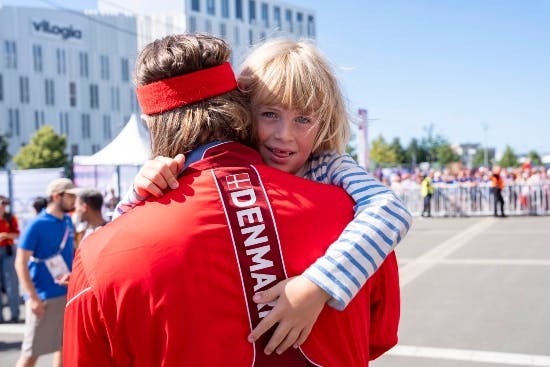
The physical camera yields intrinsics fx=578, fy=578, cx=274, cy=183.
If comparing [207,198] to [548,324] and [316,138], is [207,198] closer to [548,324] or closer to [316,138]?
[316,138]

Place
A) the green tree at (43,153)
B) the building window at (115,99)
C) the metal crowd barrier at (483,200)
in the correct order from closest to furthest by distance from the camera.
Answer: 1. the metal crowd barrier at (483,200)
2. the green tree at (43,153)
3. the building window at (115,99)

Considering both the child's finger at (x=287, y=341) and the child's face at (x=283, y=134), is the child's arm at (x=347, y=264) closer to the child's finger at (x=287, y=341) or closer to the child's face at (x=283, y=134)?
the child's finger at (x=287, y=341)

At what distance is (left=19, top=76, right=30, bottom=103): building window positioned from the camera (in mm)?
52750

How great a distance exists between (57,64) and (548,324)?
55876mm

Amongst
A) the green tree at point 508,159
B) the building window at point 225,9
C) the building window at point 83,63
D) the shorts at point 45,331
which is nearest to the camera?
the shorts at point 45,331

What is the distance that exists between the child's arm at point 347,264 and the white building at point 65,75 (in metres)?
52.7

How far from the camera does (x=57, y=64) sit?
180 ft

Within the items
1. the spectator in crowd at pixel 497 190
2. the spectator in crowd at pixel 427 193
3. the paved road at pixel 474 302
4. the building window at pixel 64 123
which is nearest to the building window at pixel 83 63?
the building window at pixel 64 123

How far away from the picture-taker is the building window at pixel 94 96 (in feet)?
192

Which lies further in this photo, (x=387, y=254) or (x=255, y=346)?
(x=387, y=254)

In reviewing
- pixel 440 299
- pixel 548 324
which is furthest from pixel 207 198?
pixel 440 299

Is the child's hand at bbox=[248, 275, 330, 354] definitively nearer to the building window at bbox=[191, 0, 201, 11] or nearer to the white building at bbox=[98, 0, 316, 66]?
the white building at bbox=[98, 0, 316, 66]

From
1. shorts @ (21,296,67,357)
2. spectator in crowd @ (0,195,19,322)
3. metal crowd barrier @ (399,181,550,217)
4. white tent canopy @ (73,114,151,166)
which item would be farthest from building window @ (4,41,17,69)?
shorts @ (21,296,67,357)

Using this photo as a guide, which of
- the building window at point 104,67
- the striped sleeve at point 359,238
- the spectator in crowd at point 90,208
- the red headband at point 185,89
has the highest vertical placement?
the building window at point 104,67
